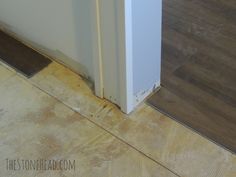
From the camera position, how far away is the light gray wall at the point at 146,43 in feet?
5.00

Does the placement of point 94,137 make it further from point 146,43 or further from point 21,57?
point 21,57

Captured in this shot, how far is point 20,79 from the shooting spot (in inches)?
74.7

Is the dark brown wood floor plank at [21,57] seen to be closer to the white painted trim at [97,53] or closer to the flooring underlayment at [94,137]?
the flooring underlayment at [94,137]

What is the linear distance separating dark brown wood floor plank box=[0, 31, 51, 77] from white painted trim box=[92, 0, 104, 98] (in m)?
0.32

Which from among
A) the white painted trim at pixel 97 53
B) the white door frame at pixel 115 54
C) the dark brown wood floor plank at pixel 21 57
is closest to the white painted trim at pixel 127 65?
the white door frame at pixel 115 54

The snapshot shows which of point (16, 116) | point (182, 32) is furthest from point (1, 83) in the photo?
point (182, 32)

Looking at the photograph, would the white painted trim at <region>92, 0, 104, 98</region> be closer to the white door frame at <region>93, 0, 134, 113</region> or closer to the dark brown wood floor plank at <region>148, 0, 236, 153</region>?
the white door frame at <region>93, 0, 134, 113</region>

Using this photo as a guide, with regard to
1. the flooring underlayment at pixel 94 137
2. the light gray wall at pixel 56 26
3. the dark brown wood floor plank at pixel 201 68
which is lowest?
the flooring underlayment at pixel 94 137

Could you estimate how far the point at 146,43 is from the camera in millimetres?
1628

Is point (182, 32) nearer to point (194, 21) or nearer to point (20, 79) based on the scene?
point (194, 21)

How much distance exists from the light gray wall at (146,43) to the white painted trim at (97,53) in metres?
0.13

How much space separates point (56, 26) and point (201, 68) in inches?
24.2

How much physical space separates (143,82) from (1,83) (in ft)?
1.93

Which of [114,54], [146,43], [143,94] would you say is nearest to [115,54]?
[114,54]
